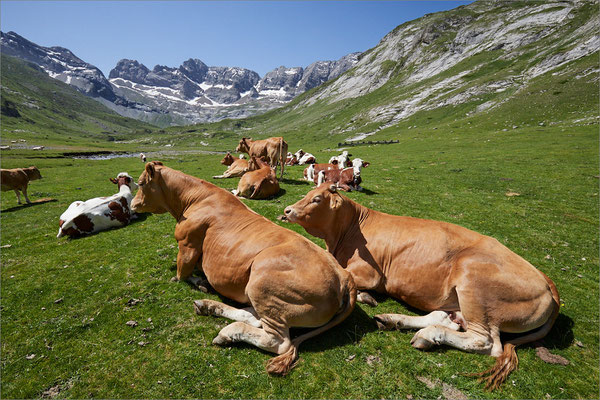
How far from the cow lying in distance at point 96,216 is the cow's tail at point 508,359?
1199 cm

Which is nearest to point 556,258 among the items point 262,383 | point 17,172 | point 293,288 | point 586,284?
point 586,284

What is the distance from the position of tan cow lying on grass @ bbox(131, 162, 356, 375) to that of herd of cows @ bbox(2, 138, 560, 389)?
19 millimetres

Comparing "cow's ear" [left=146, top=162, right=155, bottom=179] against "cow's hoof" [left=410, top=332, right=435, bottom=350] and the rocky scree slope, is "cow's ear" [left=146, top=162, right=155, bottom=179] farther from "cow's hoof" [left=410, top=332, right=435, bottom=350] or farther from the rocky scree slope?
the rocky scree slope

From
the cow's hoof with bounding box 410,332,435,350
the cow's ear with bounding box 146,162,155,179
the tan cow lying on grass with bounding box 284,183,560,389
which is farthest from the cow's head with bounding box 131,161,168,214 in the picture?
the cow's hoof with bounding box 410,332,435,350

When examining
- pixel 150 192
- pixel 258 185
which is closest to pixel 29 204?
pixel 258 185

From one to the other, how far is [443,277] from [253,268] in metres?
3.62

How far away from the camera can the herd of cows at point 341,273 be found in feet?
14.2

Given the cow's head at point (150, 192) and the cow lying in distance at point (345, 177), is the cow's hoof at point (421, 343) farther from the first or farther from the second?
the cow lying in distance at point (345, 177)

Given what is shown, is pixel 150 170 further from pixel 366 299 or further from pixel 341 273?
pixel 366 299

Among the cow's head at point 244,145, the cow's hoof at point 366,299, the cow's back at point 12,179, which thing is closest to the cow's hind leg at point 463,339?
the cow's hoof at point 366,299

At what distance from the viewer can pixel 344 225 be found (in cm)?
654

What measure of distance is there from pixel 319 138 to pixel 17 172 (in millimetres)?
84709

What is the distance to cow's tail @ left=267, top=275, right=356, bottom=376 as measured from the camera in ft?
13.0

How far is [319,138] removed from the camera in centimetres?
9406
